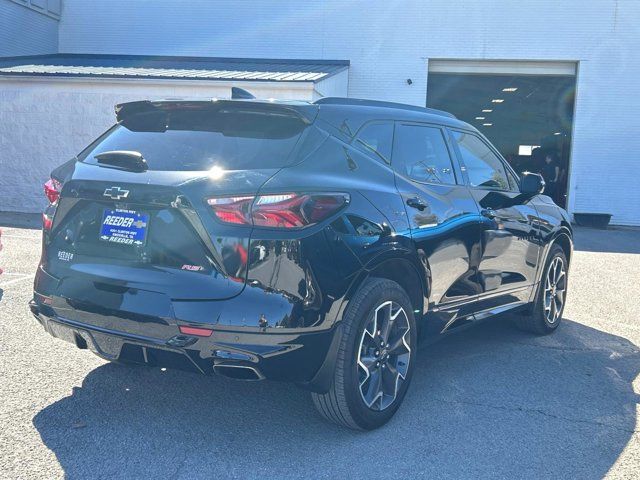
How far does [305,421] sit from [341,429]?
22 cm

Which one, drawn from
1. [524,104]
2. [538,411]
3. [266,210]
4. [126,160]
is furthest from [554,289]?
[524,104]

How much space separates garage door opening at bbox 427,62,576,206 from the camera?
1902 centimetres

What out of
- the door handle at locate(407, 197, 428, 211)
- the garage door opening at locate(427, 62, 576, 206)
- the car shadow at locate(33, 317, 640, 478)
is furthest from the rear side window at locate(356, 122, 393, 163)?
the garage door opening at locate(427, 62, 576, 206)

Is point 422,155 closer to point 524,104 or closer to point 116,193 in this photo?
point 116,193

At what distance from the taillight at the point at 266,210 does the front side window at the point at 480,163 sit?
1.98m

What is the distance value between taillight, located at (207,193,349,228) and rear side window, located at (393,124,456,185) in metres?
1.06

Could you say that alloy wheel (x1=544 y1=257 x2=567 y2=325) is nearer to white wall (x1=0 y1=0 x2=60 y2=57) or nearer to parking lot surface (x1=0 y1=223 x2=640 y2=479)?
parking lot surface (x1=0 y1=223 x2=640 y2=479)

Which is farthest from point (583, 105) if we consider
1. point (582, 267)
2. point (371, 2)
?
point (582, 267)

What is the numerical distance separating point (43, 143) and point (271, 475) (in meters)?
13.8

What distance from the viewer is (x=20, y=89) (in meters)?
14.9

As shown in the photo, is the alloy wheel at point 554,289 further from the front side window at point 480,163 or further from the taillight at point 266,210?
the taillight at point 266,210

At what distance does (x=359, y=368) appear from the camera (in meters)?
3.47

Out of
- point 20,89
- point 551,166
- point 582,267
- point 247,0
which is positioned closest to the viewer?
point 582,267

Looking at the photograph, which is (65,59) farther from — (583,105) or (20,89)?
(583,105)
